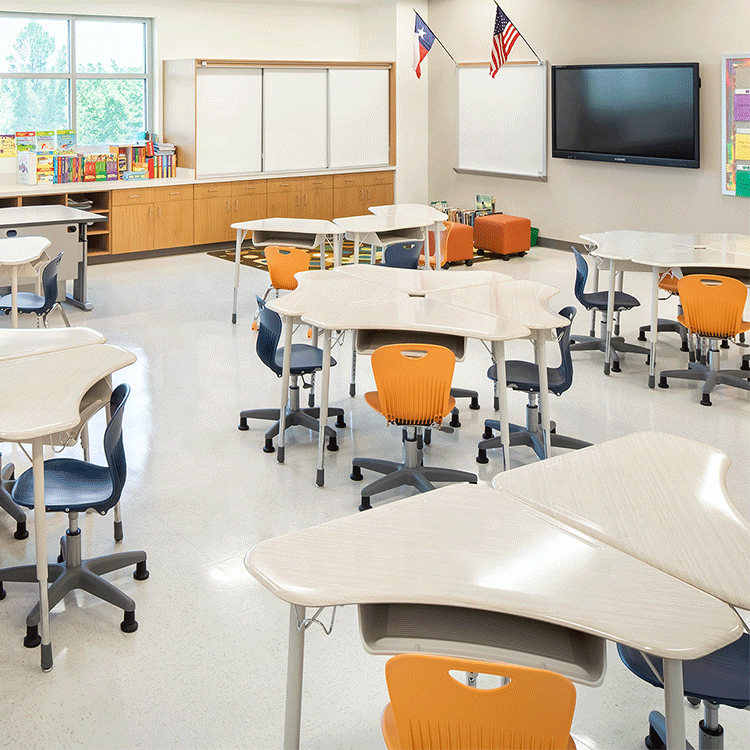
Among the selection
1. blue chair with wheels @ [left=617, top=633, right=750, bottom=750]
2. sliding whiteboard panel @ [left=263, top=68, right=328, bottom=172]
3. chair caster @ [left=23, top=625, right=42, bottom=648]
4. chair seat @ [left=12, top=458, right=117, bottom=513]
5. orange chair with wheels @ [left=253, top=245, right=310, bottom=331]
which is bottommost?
chair caster @ [left=23, top=625, right=42, bottom=648]

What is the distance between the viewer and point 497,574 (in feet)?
6.79

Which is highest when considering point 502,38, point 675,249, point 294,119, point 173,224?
point 502,38

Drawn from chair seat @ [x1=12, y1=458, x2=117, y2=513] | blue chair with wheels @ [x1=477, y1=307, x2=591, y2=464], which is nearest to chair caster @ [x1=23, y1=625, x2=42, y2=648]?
chair seat @ [x1=12, y1=458, x2=117, y2=513]

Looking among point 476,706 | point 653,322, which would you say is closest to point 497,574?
point 476,706

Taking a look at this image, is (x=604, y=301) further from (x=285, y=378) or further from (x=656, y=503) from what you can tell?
(x=656, y=503)

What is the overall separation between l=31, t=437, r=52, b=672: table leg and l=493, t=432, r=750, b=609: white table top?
1.43 metres

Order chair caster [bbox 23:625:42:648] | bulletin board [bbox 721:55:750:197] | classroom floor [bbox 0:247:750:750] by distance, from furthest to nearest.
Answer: bulletin board [bbox 721:55:750:197] → chair caster [bbox 23:625:42:648] → classroom floor [bbox 0:247:750:750]

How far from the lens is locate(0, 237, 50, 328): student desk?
5.75 metres

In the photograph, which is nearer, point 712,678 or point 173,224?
point 712,678

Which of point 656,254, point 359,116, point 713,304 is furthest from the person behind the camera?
point 359,116

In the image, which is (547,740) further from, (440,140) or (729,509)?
(440,140)

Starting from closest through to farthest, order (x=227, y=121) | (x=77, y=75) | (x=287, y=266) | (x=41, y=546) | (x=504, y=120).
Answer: (x=41, y=546)
(x=287, y=266)
(x=77, y=75)
(x=227, y=121)
(x=504, y=120)

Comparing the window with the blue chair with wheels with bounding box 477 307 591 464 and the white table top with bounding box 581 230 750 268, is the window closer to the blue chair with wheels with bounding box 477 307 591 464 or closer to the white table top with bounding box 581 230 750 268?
the white table top with bounding box 581 230 750 268

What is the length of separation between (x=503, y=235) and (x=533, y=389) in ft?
19.2
